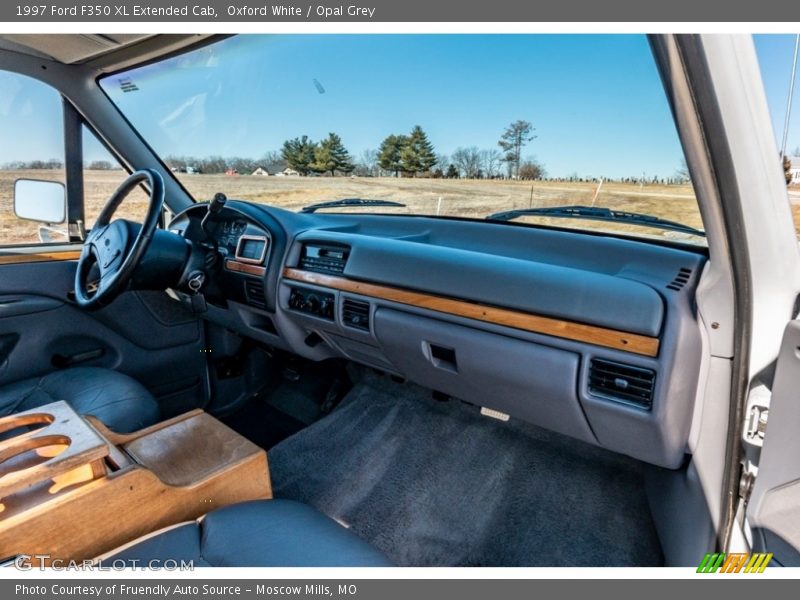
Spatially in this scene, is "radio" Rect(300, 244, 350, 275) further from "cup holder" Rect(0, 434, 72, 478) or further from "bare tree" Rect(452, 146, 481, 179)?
"cup holder" Rect(0, 434, 72, 478)

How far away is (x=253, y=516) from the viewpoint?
116cm

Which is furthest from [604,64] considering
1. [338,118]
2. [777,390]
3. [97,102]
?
[97,102]

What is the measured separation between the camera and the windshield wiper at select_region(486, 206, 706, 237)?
1.47 m

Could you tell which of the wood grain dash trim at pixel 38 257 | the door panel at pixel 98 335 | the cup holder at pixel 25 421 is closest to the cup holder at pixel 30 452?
the cup holder at pixel 25 421

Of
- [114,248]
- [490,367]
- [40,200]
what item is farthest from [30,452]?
[40,200]

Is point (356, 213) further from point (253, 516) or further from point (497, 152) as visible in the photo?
point (253, 516)

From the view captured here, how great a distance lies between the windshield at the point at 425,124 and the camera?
55.7 inches

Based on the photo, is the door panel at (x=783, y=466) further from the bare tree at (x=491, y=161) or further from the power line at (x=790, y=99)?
the bare tree at (x=491, y=161)

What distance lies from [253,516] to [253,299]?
1.32m

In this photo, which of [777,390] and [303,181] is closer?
[777,390]

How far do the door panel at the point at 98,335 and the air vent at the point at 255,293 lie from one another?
0.66m

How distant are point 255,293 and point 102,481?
4.11 feet

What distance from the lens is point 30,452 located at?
1.20 metres

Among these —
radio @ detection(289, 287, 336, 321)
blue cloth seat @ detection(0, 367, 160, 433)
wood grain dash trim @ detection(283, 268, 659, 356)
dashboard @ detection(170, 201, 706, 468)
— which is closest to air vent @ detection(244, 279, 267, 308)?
dashboard @ detection(170, 201, 706, 468)
